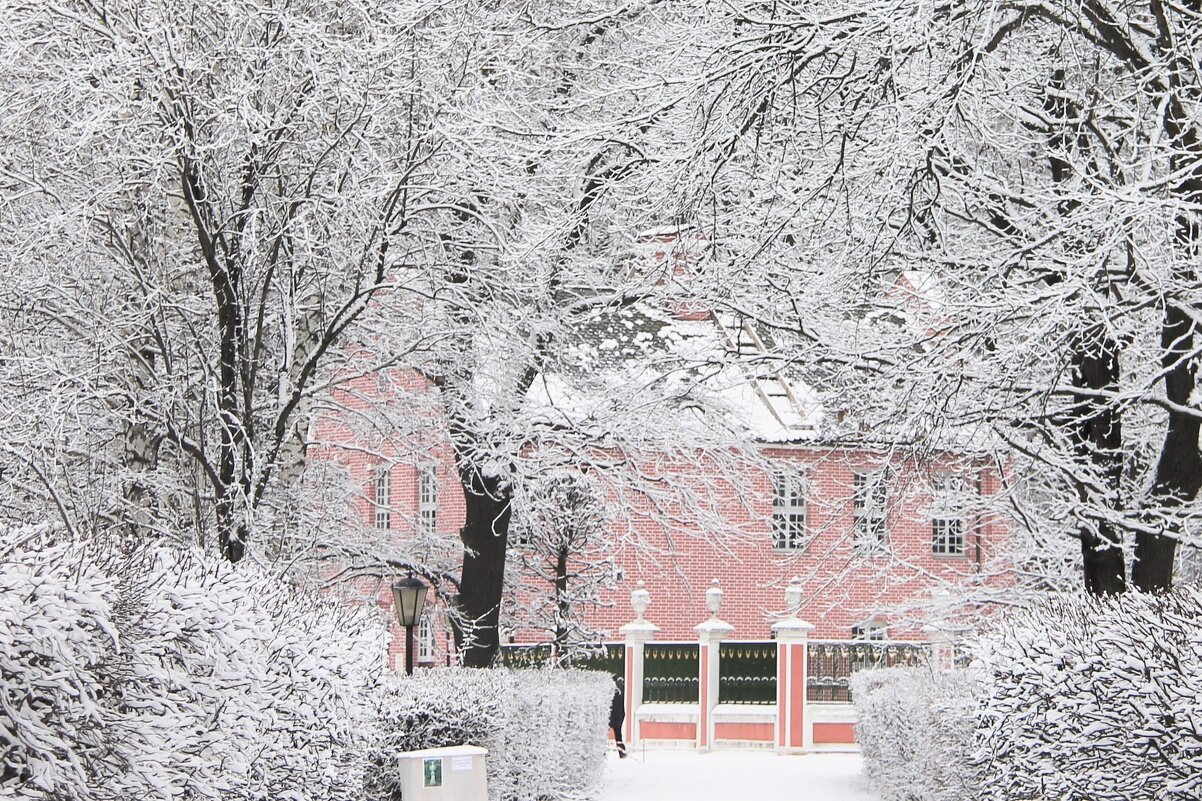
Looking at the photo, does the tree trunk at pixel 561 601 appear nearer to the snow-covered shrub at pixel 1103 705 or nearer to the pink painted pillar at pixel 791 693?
the pink painted pillar at pixel 791 693

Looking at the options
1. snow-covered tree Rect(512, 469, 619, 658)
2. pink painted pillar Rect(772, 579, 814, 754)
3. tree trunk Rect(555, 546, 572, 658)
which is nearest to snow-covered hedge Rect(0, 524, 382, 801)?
snow-covered tree Rect(512, 469, 619, 658)

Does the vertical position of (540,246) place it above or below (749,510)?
above

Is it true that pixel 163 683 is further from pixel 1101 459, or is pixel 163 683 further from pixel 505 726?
pixel 1101 459

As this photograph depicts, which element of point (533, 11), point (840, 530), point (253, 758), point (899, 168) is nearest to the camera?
point (253, 758)

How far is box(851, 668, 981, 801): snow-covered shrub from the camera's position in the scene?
45.1 ft

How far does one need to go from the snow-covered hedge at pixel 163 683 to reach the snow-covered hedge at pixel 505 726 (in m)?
1.87

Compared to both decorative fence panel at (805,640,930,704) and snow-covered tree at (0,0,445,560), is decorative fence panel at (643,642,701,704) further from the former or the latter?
snow-covered tree at (0,0,445,560)

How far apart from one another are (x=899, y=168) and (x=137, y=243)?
7.66 metres

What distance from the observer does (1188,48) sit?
1045 cm

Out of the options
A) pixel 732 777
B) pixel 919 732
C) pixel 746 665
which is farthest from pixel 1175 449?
pixel 746 665

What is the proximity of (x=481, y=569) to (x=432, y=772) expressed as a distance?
8620 millimetres

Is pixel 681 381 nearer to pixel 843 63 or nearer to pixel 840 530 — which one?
pixel 843 63

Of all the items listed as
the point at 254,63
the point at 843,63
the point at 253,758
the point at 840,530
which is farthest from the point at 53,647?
the point at 840,530

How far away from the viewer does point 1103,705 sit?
7930 mm
